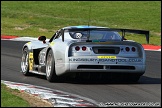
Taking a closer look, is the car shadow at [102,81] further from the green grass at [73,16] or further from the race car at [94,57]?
the green grass at [73,16]

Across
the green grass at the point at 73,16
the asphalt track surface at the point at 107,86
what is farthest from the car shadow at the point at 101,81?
the green grass at the point at 73,16

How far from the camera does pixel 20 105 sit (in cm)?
838

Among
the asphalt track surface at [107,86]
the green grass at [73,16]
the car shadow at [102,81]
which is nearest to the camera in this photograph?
the asphalt track surface at [107,86]

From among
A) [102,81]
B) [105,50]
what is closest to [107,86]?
[105,50]

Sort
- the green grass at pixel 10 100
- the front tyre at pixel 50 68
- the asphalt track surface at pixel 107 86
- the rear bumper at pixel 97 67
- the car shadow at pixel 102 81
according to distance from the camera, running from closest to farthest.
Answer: the green grass at pixel 10 100 → the asphalt track surface at pixel 107 86 → the rear bumper at pixel 97 67 → the front tyre at pixel 50 68 → the car shadow at pixel 102 81

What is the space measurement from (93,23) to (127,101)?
85.1 feet

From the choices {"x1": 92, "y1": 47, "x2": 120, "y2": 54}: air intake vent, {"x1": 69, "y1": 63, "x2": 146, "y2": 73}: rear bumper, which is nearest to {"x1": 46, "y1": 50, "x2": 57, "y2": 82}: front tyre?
{"x1": 69, "y1": 63, "x2": 146, "y2": 73}: rear bumper

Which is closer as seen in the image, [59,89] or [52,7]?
[59,89]

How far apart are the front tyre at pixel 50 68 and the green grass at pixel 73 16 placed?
669 inches

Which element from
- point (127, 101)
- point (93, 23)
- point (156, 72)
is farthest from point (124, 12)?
point (127, 101)

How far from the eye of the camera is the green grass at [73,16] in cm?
3356

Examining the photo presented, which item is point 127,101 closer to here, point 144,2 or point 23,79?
point 23,79

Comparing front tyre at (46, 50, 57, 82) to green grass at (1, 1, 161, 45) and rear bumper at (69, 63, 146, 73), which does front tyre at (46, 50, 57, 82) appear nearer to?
rear bumper at (69, 63, 146, 73)

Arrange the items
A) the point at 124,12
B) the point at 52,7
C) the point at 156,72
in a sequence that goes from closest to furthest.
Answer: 1. the point at 156,72
2. the point at 124,12
3. the point at 52,7
